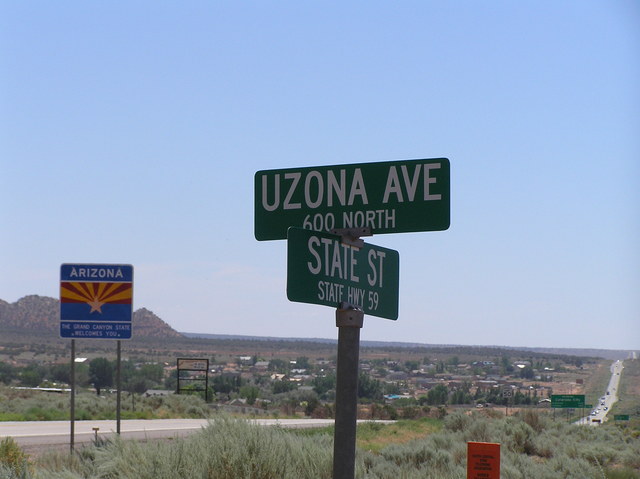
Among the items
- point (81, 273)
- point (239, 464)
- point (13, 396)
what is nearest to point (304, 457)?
point (239, 464)

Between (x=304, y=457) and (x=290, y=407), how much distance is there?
3643 centimetres

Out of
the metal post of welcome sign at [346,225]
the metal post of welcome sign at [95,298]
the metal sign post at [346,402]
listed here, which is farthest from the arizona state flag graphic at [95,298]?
the metal sign post at [346,402]

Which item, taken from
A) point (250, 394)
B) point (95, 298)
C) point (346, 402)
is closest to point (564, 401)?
point (250, 394)

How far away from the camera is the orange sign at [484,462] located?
19.5 feet

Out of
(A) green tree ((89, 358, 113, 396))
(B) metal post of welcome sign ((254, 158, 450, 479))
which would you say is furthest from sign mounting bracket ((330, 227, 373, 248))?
(A) green tree ((89, 358, 113, 396))

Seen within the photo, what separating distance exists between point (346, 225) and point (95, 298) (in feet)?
31.5

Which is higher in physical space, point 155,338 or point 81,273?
point 81,273

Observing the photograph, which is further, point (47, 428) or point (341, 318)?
point (47, 428)

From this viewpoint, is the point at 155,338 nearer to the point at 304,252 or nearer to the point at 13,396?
the point at 13,396

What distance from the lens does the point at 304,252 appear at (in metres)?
4.46

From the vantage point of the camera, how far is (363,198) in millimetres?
4855

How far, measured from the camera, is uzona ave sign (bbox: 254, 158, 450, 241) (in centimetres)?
478

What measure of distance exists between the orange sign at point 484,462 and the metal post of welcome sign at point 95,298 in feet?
27.9

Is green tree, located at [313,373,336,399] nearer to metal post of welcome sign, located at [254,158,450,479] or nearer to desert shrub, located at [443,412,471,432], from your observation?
desert shrub, located at [443,412,471,432]
